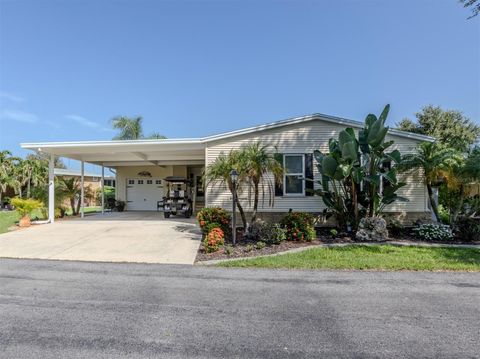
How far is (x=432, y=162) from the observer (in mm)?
9445

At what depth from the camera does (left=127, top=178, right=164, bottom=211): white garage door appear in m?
20.4

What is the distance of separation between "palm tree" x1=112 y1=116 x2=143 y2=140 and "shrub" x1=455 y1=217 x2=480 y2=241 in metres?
24.5

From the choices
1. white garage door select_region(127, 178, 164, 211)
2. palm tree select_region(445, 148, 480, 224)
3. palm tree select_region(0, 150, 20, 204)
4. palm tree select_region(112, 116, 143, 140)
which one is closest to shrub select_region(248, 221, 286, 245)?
palm tree select_region(445, 148, 480, 224)

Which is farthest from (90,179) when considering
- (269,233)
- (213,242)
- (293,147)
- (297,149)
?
(269,233)

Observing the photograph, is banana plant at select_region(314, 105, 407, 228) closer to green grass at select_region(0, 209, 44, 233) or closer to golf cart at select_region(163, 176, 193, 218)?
golf cart at select_region(163, 176, 193, 218)

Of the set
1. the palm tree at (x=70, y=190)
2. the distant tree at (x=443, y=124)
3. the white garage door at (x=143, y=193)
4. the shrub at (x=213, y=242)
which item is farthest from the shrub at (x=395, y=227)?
the distant tree at (x=443, y=124)

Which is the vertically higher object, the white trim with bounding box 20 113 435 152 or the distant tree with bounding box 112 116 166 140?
the distant tree with bounding box 112 116 166 140

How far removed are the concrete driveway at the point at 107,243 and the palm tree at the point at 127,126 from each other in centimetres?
1636

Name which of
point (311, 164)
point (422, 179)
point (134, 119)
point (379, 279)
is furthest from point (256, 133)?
point (134, 119)

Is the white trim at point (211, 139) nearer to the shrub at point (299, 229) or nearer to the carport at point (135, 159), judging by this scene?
the carport at point (135, 159)

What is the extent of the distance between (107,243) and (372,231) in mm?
7673

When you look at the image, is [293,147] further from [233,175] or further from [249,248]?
[249,248]

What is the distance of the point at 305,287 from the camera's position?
5074 mm

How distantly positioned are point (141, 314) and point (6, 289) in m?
2.73
